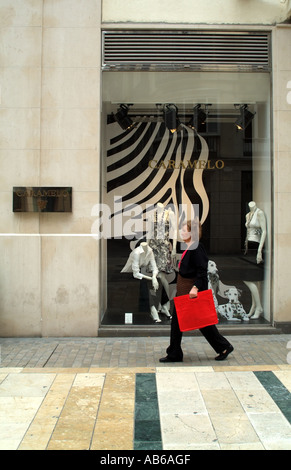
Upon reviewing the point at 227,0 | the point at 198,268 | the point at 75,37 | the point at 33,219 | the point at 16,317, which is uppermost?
the point at 227,0

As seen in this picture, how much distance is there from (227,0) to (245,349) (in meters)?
5.48

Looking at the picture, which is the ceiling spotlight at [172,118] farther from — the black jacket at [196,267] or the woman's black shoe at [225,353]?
the woman's black shoe at [225,353]

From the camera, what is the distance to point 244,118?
8.30 metres

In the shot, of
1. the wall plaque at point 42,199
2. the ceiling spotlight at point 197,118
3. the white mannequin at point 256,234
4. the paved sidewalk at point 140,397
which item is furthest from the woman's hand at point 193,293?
the ceiling spotlight at point 197,118

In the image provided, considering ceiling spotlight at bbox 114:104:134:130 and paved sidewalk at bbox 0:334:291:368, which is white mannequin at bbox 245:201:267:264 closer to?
paved sidewalk at bbox 0:334:291:368

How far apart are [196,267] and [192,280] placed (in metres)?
0.18

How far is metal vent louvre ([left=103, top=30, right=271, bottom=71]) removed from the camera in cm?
774

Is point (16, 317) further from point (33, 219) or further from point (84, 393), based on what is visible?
point (84, 393)

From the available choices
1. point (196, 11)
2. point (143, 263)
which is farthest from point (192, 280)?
point (196, 11)

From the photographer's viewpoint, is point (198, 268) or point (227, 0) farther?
point (227, 0)

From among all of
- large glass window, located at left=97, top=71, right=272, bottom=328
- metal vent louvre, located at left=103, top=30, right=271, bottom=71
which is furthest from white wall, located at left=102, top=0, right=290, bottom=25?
large glass window, located at left=97, top=71, right=272, bottom=328

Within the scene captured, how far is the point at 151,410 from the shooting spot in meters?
4.80

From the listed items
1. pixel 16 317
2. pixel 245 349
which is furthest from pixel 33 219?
pixel 245 349

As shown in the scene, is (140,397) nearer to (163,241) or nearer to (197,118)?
(163,241)
